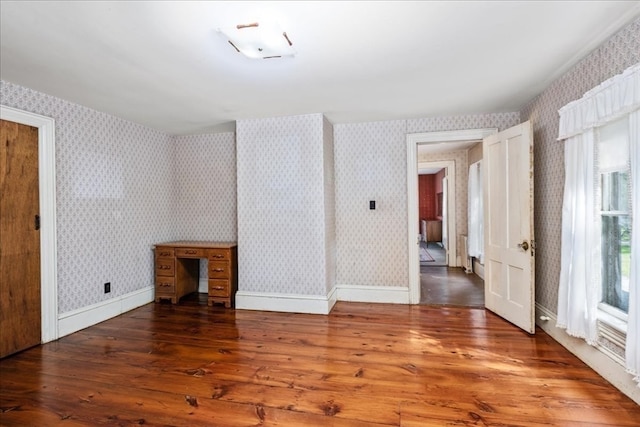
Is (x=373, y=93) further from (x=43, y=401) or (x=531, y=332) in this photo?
(x=43, y=401)

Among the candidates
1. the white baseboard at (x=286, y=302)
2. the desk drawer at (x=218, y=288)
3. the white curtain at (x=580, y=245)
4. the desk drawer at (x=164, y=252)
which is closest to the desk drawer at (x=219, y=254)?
the desk drawer at (x=218, y=288)

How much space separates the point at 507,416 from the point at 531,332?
Answer: 1.49m

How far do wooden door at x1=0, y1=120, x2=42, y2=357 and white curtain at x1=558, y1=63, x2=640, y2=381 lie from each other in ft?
15.0

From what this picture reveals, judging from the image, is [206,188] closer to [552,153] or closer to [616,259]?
[552,153]

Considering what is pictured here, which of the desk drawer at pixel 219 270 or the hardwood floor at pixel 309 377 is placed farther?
the desk drawer at pixel 219 270

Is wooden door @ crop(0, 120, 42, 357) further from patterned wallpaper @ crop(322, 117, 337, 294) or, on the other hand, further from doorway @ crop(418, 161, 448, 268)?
doorway @ crop(418, 161, 448, 268)

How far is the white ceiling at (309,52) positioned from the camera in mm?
1825

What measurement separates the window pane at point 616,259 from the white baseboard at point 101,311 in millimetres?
4767

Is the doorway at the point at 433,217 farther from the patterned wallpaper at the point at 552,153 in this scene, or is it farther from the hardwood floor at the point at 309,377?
the hardwood floor at the point at 309,377

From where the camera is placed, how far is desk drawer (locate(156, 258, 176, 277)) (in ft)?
14.1

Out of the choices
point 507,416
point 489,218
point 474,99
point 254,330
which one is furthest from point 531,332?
point 254,330

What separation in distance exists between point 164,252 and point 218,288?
90 centimetres

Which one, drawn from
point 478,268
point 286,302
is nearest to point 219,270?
point 286,302

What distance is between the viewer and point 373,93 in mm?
3125
